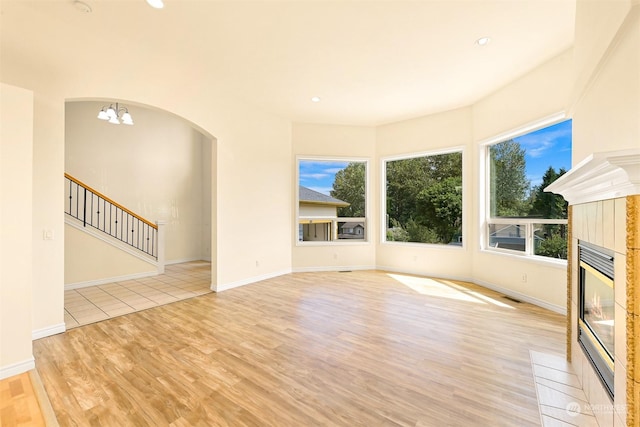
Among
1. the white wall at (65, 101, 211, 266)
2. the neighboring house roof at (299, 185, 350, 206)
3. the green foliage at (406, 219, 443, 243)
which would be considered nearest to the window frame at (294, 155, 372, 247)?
the neighboring house roof at (299, 185, 350, 206)

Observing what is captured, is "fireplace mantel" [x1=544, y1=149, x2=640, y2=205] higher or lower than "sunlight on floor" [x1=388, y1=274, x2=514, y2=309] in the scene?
higher

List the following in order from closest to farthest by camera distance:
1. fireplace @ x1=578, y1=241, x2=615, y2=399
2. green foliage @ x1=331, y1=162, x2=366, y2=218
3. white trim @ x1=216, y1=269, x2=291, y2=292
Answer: fireplace @ x1=578, y1=241, x2=615, y2=399, white trim @ x1=216, y1=269, x2=291, y2=292, green foliage @ x1=331, y1=162, x2=366, y2=218

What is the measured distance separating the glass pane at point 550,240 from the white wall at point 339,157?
9.37 ft

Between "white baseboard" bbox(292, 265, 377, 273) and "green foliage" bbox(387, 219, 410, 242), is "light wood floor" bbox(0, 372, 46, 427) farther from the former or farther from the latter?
"green foliage" bbox(387, 219, 410, 242)

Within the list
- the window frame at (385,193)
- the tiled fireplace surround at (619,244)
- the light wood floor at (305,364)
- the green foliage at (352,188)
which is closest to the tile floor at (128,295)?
the light wood floor at (305,364)

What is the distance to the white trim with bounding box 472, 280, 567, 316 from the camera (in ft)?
11.3

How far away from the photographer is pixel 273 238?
17.7ft

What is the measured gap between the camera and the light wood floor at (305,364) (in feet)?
5.76

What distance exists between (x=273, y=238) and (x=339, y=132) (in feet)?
8.96

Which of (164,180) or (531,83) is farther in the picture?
(164,180)

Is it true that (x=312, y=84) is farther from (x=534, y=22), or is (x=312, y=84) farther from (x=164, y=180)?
(x=164, y=180)

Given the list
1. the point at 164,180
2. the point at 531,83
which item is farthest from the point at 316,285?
the point at 164,180

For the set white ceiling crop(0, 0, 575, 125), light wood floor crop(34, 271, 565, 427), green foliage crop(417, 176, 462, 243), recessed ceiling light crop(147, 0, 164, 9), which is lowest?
light wood floor crop(34, 271, 565, 427)

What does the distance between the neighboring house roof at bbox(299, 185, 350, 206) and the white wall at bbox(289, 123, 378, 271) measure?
198 mm
